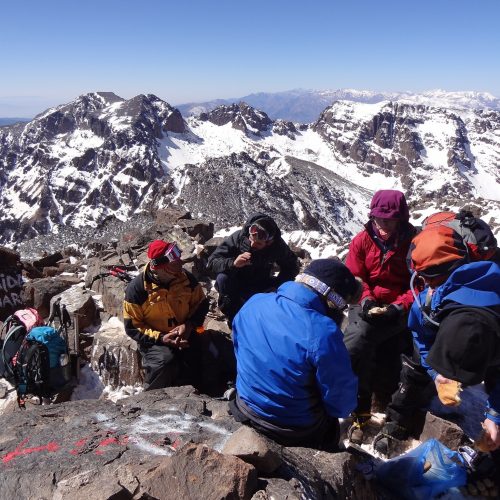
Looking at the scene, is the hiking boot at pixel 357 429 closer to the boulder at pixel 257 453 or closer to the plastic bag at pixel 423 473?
the plastic bag at pixel 423 473

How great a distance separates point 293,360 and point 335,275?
912mm

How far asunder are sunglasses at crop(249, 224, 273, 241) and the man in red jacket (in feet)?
5.95

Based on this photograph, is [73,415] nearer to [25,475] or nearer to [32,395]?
[25,475]

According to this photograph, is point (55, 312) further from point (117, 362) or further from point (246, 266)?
point (246, 266)

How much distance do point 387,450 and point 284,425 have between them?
7.07 feet

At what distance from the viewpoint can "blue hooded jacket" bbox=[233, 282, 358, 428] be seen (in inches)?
147

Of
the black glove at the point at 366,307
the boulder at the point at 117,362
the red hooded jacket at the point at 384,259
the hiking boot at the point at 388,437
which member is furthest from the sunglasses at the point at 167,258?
the hiking boot at the point at 388,437

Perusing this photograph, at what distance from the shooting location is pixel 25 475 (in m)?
3.67

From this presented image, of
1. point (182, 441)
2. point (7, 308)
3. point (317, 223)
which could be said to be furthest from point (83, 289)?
point (317, 223)

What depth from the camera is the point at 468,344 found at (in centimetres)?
352

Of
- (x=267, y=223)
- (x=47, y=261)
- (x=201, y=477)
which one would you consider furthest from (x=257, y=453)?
(x=47, y=261)

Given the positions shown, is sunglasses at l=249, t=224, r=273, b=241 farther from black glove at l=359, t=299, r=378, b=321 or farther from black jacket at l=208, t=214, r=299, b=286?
black glove at l=359, t=299, r=378, b=321

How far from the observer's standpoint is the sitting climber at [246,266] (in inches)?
326

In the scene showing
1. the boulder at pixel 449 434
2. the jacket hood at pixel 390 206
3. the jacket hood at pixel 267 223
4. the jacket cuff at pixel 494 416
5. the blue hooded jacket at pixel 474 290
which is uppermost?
the jacket hood at pixel 390 206
